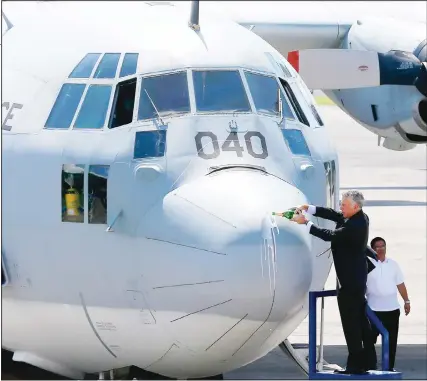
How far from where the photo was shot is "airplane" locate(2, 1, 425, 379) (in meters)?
7.98

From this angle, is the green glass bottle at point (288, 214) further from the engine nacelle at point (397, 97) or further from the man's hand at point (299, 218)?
the engine nacelle at point (397, 97)

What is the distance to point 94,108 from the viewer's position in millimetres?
8844

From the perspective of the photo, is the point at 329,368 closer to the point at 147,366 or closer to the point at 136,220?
the point at 147,366

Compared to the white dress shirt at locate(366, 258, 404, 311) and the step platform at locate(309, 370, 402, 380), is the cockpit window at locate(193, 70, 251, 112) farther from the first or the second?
the white dress shirt at locate(366, 258, 404, 311)

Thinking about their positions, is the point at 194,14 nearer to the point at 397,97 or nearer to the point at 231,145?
the point at 231,145

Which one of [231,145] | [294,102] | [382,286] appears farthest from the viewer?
[382,286]

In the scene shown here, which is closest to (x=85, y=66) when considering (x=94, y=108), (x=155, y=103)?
(x=94, y=108)

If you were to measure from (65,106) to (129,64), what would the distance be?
58 cm

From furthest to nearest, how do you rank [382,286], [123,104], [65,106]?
[382,286], [65,106], [123,104]

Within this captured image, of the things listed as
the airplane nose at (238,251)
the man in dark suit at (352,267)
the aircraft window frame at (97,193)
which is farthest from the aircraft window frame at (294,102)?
the aircraft window frame at (97,193)

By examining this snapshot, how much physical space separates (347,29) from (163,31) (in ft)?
37.2

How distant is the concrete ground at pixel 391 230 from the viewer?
13.2m

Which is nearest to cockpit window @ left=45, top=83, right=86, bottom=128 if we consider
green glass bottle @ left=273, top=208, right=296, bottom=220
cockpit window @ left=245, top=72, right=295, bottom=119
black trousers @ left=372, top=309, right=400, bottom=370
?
cockpit window @ left=245, top=72, right=295, bottom=119

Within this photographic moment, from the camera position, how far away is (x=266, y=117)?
8906 mm
